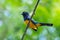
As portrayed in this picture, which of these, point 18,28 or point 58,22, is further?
point 18,28

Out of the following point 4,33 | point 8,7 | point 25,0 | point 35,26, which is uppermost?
point 35,26

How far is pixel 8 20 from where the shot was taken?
13.4ft

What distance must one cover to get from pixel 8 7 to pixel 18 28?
0.63 meters

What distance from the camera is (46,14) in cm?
348

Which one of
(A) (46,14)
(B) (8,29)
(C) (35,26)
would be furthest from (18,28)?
(C) (35,26)

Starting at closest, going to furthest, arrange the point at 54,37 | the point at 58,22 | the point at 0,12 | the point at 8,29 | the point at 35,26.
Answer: the point at 35,26 < the point at 58,22 < the point at 54,37 < the point at 8,29 < the point at 0,12

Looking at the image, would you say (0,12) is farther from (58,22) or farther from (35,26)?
(35,26)

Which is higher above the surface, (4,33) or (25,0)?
(25,0)

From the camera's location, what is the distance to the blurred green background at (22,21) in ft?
11.3

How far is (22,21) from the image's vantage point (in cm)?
382

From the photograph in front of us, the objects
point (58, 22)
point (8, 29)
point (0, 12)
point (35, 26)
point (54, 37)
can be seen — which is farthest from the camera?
point (0, 12)

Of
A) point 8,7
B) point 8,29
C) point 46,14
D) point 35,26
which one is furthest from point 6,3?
point 35,26

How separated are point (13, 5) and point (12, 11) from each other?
14cm

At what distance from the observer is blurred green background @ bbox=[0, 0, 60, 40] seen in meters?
3.44
